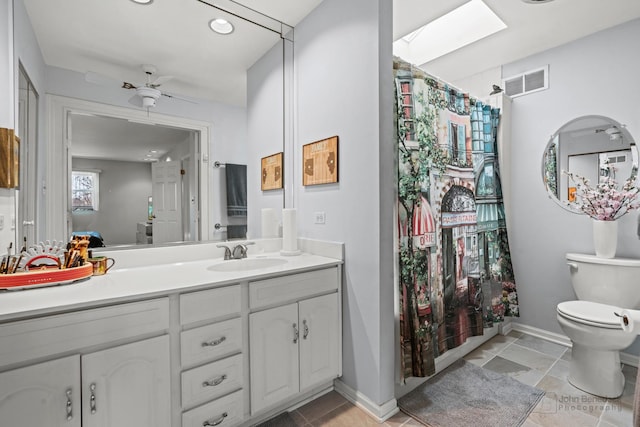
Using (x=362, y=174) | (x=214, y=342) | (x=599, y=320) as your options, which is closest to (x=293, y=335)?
(x=214, y=342)

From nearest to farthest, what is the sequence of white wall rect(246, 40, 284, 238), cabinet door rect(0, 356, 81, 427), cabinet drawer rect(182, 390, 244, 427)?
cabinet door rect(0, 356, 81, 427)
cabinet drawer rect(182, 390, 244, 427)
white wall rect(246, 40, 284, 238)

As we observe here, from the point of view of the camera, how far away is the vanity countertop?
3.35ft

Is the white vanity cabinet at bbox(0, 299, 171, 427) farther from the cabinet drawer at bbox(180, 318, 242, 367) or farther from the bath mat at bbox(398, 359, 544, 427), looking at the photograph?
the bath mat at bbox(398, 359, 544, 427)

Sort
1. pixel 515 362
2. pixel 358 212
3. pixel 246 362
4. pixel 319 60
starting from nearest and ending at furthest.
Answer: pixel 246 362, pixel 358 212, pixel 319 60, pixel 515 362

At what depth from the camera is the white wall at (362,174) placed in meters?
1.63

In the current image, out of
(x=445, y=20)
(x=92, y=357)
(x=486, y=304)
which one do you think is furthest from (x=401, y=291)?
(x=445, y=20)

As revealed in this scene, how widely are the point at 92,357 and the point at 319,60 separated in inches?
76.9

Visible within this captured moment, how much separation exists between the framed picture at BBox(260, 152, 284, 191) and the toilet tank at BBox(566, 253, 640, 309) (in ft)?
7.81

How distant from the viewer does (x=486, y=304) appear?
239cm

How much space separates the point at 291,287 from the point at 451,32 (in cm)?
250

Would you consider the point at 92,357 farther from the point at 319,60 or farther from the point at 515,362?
the point at 515,362

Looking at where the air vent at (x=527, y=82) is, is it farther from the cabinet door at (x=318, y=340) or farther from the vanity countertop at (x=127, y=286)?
the cabinet door at (x=318, y=340)

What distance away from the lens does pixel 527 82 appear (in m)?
2.68

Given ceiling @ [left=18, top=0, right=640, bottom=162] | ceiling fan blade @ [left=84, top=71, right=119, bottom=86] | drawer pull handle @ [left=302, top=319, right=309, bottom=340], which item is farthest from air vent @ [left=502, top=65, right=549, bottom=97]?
ceiling fan blade @ [left=84, top=71, right=119, bottom=86]
